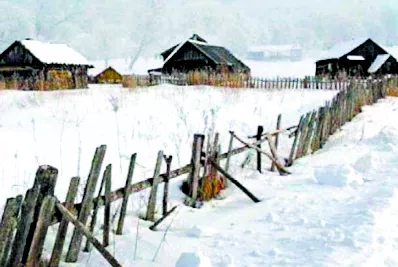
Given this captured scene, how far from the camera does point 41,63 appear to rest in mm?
34812

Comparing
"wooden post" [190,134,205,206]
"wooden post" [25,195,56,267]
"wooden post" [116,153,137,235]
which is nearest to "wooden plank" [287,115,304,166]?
"wooden post" [190,134,205,206]

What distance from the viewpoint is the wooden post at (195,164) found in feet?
19.1

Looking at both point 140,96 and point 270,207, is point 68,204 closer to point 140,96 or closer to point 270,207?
point 270,207

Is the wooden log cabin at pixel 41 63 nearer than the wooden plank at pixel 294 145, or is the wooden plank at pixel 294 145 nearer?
the wooden plank at pixel 294 145

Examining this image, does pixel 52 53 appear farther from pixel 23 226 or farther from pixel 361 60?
pixel 23 226

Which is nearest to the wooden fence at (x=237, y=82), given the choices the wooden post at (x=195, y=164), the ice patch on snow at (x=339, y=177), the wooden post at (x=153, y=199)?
the ice patch on snow at (x=339, y=177)

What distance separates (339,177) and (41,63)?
31.3m

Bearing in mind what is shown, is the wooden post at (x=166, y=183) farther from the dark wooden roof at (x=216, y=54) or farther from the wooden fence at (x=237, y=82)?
the dark wooden roof at (x=216, y=54)

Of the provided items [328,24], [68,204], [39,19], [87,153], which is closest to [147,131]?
[87,153]

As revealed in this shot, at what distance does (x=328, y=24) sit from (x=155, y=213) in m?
139

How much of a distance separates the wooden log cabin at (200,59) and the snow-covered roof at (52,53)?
8483 mm

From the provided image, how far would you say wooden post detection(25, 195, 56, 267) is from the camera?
133 inches

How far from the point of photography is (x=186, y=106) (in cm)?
1497

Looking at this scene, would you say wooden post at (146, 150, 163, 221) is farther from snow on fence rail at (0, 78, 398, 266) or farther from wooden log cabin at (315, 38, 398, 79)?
wooden log cabin at (315, 38, 398, 79)
